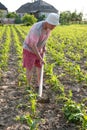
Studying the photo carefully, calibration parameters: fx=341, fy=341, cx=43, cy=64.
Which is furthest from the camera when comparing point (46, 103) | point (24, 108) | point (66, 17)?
point (66, 17)

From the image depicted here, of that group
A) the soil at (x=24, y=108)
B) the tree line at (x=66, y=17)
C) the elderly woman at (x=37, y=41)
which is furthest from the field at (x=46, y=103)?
the tree line at (x=66, y=17)

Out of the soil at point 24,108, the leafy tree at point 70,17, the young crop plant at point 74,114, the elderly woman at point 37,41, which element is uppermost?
the elderly woman at point 37,41

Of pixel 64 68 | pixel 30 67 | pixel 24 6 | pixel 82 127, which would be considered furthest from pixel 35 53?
pixel 24 6

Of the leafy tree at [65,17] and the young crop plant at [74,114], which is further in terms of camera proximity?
the leafy tree at [65,17]

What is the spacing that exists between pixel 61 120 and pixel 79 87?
211cm

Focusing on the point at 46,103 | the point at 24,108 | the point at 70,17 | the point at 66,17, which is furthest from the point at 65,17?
the point at 24,108

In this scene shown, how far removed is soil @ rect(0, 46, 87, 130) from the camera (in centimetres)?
509

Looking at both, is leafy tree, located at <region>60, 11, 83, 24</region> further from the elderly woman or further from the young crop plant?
the young crop plant

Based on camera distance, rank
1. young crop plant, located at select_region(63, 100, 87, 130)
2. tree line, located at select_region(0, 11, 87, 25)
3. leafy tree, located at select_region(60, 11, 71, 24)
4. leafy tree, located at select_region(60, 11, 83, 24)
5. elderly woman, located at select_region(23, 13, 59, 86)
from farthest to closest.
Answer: leafy tree, located at select_region(60, 11, 83, 24) → leafy tree, located at select_region(60, 11, 71, 24) → tree line, located at select_region(0, 11, 87, 25) → elderly woman, located at select_region(23, 13, 59, 86) → young crop plant, located at select_region(63, 100, 87, 130)

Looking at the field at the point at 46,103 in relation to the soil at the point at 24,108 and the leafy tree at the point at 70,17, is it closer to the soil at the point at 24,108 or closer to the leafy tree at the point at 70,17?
the soil at the point at 24,108

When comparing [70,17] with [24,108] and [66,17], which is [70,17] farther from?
[24,108]

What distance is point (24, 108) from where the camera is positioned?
5781 mm

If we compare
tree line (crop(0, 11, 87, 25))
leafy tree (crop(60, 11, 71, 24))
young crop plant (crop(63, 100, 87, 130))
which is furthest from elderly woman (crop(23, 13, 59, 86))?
leafy tree (crop(60, 11, 71, 24))

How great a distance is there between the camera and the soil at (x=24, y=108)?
5.09m
